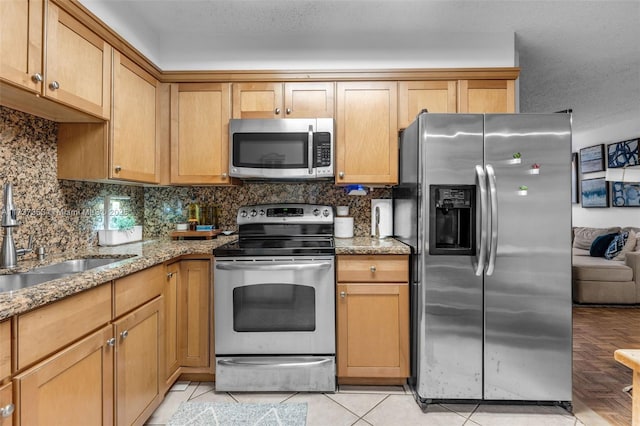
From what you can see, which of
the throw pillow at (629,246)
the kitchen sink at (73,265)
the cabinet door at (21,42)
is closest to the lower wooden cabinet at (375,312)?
the kitchen sink at (73,265)

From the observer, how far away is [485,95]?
242 centimetres

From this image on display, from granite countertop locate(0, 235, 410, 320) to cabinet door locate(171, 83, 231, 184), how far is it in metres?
0.51

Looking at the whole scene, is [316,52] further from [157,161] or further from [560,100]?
[560,100]

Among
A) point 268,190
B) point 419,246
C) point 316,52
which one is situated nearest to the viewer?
point 419,246

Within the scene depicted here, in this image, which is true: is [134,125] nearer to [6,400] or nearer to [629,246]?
[6,400]

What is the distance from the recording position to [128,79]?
2053 millimetres

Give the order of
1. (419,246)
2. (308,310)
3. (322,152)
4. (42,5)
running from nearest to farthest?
(42,5), (419,246), (308,310), (322,152)

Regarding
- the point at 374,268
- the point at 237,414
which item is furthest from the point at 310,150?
the point at 237,414

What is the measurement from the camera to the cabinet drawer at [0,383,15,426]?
93cm

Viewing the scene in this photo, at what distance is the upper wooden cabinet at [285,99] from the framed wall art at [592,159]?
5.58 metres

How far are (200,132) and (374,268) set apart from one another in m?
1.60

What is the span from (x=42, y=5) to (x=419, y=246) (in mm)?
2164

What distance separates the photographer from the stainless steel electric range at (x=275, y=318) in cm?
207

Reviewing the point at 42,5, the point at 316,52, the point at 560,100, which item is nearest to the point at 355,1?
the point at 316,52
